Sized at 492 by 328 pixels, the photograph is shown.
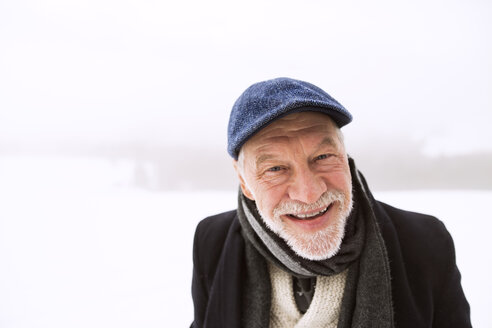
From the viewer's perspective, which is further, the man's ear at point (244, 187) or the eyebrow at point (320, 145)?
the man's ear at point (244, 187)

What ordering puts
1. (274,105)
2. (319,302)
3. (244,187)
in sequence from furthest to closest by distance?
(244,187) → (319,302) → (274,105)

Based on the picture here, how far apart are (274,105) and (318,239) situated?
43cm

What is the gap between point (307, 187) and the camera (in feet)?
2.35

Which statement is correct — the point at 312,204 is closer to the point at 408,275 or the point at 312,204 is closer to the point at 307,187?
the point at 307,187

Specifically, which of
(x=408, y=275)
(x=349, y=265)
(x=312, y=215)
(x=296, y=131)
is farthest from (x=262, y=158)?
(x=408, y=275)

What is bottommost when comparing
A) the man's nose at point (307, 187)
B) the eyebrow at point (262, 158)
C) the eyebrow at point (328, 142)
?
the man's nose at point (307, 187)

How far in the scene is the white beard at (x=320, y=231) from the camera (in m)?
0.75

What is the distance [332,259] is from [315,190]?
225 millimetres

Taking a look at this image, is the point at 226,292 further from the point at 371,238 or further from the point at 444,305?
the point at 444,305

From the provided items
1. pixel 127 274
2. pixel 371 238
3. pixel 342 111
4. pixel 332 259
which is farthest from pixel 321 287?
pixel 127 274

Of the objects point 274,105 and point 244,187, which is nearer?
point 274,105

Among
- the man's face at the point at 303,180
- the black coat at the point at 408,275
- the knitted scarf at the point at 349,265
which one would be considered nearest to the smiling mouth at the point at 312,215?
the man's face at the point at 303,180

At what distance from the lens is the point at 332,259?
75 cm

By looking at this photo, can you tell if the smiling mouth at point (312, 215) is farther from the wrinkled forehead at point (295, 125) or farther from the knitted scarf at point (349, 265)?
the wrinkled forehead at point (295, 125)
